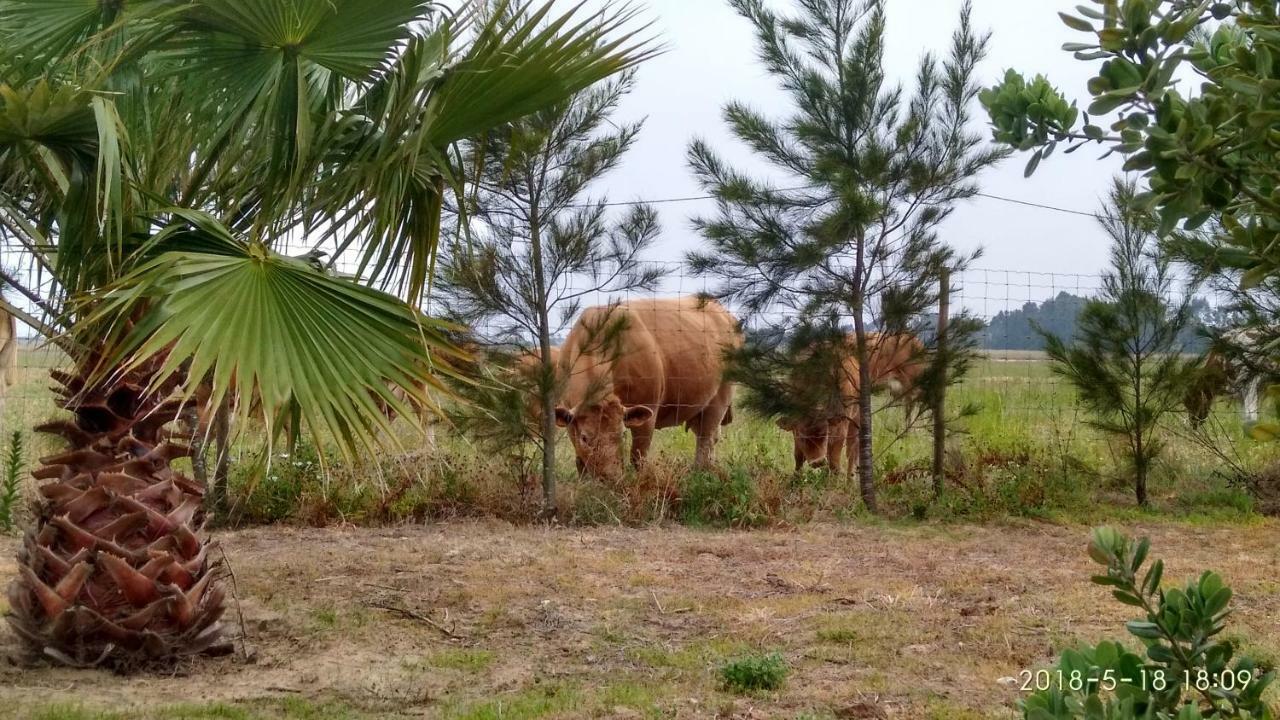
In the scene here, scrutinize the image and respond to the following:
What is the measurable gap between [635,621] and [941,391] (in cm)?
470

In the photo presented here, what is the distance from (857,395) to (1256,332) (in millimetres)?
3625

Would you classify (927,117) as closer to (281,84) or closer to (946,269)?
(946,269)

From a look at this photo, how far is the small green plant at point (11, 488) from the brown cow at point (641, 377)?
4240 millimetres

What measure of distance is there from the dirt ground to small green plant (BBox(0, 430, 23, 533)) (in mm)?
640

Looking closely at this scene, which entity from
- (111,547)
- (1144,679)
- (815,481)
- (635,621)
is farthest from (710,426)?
(1144,679)

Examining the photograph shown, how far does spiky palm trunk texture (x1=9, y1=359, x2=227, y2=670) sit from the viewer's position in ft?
15.4

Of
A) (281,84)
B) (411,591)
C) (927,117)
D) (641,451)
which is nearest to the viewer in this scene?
(281,84)

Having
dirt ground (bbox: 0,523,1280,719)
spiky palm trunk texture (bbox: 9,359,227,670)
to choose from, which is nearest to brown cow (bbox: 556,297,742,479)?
dirt ground (bbox: 0,523,1280,719)

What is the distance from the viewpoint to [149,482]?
488 centimetres

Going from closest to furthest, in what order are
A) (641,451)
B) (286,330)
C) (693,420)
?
(286,330) → (641,451) → (693,420)

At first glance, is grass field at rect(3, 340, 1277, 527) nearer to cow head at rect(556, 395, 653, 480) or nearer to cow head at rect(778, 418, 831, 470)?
cow head at rect(556, 395, 653, 480)

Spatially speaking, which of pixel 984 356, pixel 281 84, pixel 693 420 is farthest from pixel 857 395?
pixel 281 84

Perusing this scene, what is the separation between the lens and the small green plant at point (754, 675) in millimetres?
4457

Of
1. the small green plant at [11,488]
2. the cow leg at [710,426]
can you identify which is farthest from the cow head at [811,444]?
the small green plant at [11,488]
